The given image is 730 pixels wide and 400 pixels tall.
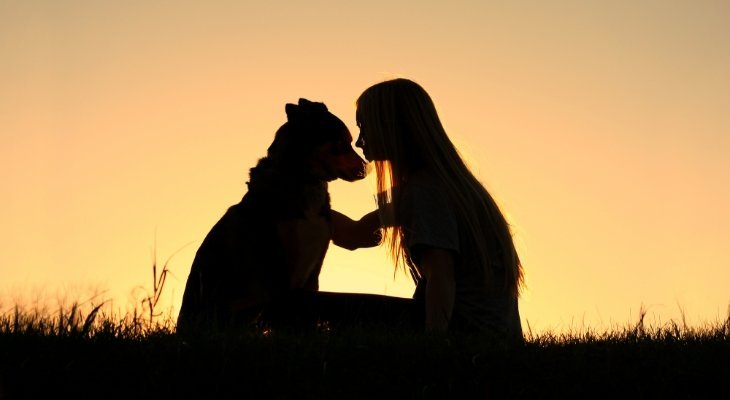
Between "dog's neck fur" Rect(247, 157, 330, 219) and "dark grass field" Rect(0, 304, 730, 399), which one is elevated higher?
"dog's neck fur" Rect(247, 157, 330, 219)

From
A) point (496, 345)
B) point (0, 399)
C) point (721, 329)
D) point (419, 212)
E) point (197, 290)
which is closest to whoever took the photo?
point (0, 399)

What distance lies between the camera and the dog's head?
270 inches

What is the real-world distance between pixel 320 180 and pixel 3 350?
3.08 metres

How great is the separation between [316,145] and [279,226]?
70 cm

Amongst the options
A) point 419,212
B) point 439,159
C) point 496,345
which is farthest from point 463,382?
point 439,159

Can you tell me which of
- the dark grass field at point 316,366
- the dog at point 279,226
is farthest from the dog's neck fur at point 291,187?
the dark grass field at point 316,366

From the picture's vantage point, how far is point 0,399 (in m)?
3.96

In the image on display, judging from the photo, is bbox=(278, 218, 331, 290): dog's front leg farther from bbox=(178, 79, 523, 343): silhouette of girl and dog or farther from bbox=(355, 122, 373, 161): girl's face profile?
bbox=(355, 122, 373, 161): girl's face profile

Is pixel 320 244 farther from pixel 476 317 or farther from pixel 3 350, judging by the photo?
pixel 3 350

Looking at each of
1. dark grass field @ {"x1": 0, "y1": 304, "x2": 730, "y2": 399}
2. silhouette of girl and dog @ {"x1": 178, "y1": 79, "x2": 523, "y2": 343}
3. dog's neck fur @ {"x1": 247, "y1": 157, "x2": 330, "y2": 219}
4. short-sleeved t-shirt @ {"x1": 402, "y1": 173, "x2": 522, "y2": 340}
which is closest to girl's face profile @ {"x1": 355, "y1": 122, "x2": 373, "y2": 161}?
silhouette of girl and dog @ {"x1": 178, "y1": 79, "x2": 523, "y2": 343}

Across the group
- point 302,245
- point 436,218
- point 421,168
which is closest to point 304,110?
point 302,245

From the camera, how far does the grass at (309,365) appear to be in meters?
4.12

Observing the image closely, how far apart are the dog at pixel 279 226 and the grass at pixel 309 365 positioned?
4.70 ft

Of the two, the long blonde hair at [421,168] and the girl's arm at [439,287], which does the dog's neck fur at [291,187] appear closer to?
the long blonde hair at [421,168]
